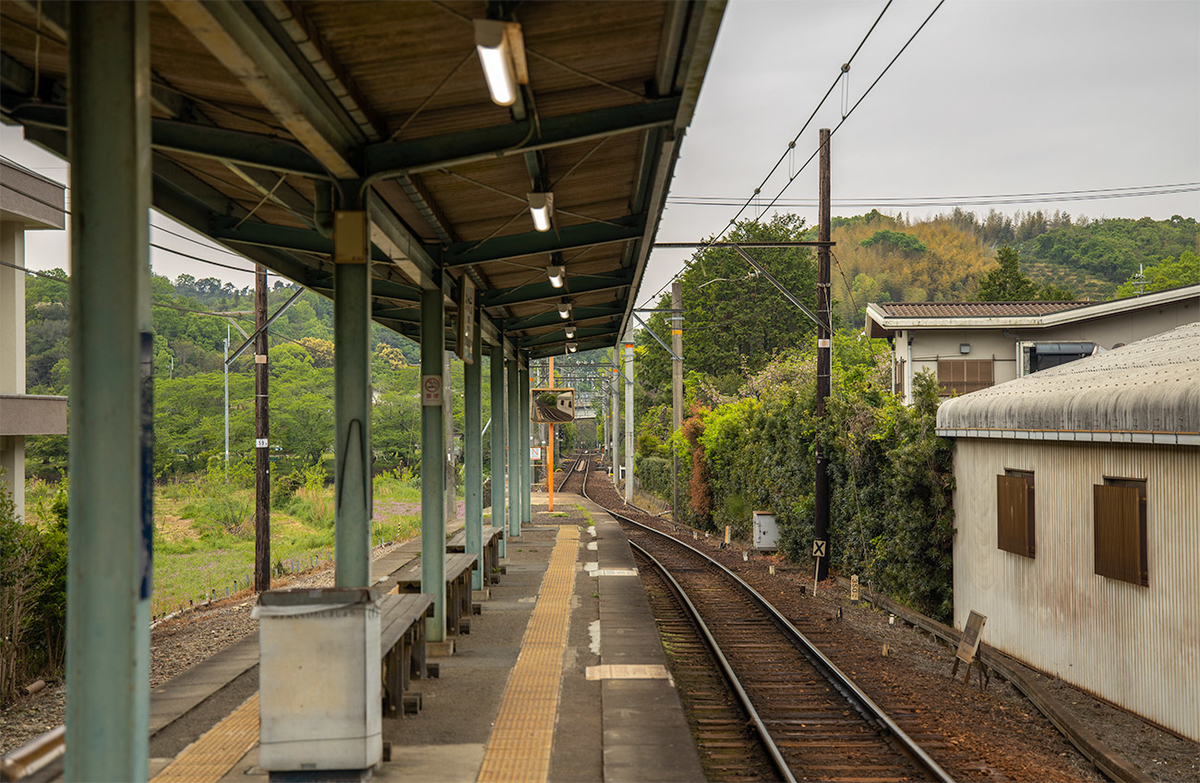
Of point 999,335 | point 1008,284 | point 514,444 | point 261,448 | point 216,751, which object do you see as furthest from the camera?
point 1008,284

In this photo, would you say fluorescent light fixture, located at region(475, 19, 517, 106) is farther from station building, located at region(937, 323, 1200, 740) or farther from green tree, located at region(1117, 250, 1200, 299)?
green tree, located at region(1117, 250, 1200, 299)

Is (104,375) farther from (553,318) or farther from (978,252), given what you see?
(978,252)

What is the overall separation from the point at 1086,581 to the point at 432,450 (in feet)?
22.1

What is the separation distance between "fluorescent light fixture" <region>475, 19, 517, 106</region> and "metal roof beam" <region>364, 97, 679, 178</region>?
128cm

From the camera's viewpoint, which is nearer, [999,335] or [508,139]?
[508,139]

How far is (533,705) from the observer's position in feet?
26.6

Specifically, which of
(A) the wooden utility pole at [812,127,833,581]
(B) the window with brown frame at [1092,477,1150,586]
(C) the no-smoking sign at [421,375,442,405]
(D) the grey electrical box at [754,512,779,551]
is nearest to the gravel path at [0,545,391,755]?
(C) the no-smoking sign at [421,375,442,405]

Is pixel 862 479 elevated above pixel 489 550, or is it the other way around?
pixel 862 479

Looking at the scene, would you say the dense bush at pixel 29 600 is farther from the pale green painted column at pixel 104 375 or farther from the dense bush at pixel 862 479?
the dense bush at pixel 862 479

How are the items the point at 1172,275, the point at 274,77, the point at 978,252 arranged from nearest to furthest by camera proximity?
the point at 274,77
the point at 1172,275
the point at 978,252

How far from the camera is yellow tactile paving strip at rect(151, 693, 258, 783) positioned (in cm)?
623

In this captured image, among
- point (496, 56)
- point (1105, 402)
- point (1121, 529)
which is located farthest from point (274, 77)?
point (1121, 529)

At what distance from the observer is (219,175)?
755 cm

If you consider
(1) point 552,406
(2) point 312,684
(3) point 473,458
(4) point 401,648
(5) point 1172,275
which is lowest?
(4) point 401,648
